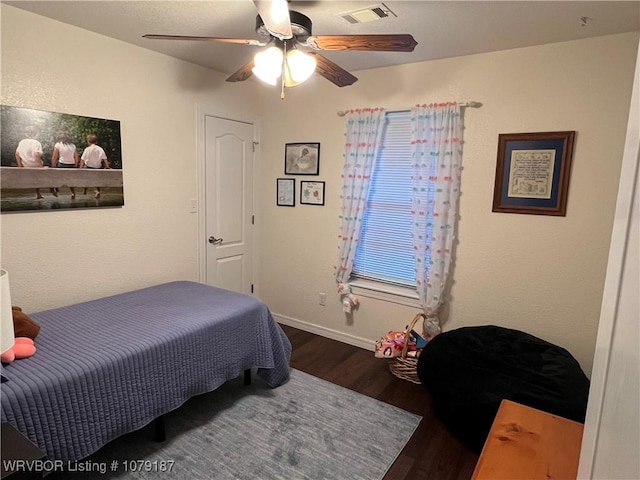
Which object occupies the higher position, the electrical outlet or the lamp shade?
the lamp shade

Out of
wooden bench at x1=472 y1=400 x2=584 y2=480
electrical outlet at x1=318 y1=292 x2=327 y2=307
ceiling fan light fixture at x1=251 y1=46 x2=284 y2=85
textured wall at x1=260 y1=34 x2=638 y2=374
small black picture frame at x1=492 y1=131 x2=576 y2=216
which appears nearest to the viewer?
wooden bench at x1=472 y1=400 x2=584 y2=480

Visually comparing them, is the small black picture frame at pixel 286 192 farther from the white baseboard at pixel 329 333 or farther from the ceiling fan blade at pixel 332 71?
the ceiling fan blade at pixel 332 71

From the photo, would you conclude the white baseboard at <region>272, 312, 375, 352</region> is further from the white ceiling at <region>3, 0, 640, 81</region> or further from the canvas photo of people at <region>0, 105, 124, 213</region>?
the white ceiling at <region>3, 0, 640, 81</region>

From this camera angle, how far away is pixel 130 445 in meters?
2.16

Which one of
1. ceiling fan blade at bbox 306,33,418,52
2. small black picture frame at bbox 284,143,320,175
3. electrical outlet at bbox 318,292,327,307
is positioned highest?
ceiling fan blade at bbox 306,33,418,52

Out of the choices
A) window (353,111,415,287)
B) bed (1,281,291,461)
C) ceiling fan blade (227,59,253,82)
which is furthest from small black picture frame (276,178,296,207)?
ceiling fan blade (227,59,253,82)

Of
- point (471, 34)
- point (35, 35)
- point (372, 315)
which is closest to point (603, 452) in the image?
point (471, 34)

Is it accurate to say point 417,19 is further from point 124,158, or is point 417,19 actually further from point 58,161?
point 58,161

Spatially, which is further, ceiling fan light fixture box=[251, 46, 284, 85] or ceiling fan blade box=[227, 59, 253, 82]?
ceiling fan blade box=[227, 59, 253, 82]

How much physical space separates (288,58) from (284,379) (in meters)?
2.22

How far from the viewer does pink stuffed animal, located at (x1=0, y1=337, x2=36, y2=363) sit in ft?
5.63

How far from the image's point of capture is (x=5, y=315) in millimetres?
1361

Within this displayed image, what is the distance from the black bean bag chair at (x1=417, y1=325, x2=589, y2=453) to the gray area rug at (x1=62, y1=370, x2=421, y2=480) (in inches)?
13.3

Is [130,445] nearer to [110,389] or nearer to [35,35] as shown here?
[110,389]
